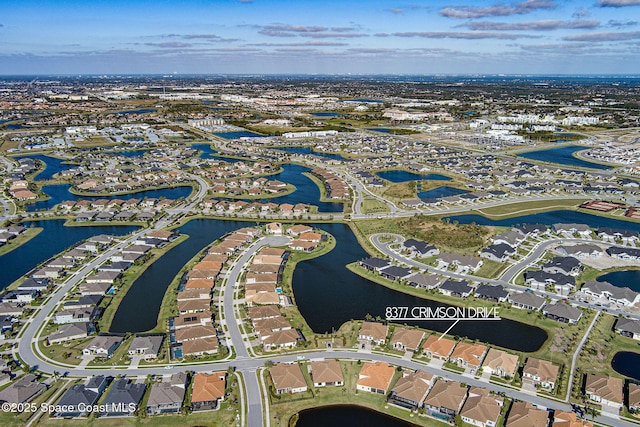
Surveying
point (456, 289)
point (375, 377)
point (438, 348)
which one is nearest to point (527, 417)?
point (438, 348)

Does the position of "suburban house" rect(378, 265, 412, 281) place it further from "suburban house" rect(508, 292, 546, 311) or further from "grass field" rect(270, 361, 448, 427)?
"grass field" rect(270, 361, 448, 427)

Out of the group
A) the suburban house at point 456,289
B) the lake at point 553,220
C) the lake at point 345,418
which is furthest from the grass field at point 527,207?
the lake at point 345,418

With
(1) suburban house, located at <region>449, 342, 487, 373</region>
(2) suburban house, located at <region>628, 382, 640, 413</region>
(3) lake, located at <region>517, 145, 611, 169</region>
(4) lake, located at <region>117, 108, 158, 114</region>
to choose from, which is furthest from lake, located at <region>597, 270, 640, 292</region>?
(4) lake, located at <region>117, 108, 158, 114</region>

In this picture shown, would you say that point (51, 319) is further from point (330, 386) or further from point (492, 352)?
point (492, 352)

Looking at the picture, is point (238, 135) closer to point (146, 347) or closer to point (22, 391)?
point (146, 347)

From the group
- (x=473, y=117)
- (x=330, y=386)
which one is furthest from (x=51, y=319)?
(x=473, y=117)

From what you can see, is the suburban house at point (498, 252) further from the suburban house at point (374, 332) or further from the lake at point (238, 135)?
the lake at point (238, 135)

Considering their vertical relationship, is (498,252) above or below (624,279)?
above
